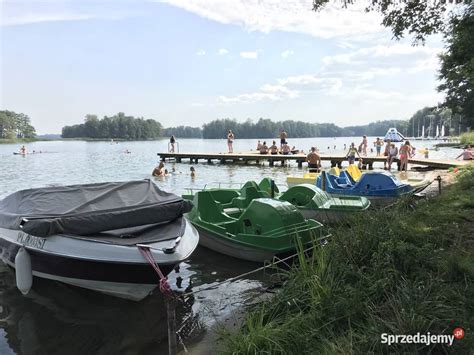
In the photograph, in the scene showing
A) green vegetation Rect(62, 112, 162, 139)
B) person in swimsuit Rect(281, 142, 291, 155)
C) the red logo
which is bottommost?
the red logo

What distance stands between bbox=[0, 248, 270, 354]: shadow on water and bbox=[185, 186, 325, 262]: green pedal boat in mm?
662

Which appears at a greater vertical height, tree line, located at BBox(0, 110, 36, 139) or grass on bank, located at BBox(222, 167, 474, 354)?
tree line, located at BBox(0, 110, 36, 139)

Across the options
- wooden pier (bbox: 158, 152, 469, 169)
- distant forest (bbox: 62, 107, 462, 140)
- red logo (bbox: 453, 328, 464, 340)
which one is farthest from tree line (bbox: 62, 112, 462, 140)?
red logo (bbox: 453, 328, 464, 340)

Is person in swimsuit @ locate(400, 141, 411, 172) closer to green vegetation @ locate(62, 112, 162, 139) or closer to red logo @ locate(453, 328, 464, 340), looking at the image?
red logo @ locate(453, 328, 464, 340)

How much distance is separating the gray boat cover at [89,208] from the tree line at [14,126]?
437 ft

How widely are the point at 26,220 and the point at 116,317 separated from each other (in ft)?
6.78

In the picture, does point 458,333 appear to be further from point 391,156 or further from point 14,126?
point 14,126

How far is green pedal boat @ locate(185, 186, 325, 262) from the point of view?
24.4 ft

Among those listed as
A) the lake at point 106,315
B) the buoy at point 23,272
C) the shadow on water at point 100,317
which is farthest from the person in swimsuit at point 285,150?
the buoy at point 23,272

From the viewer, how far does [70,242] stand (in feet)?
18.8

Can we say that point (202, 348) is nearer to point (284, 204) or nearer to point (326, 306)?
point (326, 306)

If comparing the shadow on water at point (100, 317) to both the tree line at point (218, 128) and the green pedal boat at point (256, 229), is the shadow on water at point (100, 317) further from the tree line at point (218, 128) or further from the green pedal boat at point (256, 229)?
the tree line at point (218, 128)

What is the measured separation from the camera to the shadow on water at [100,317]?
193 inches

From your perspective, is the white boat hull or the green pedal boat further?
the green pedal boat
